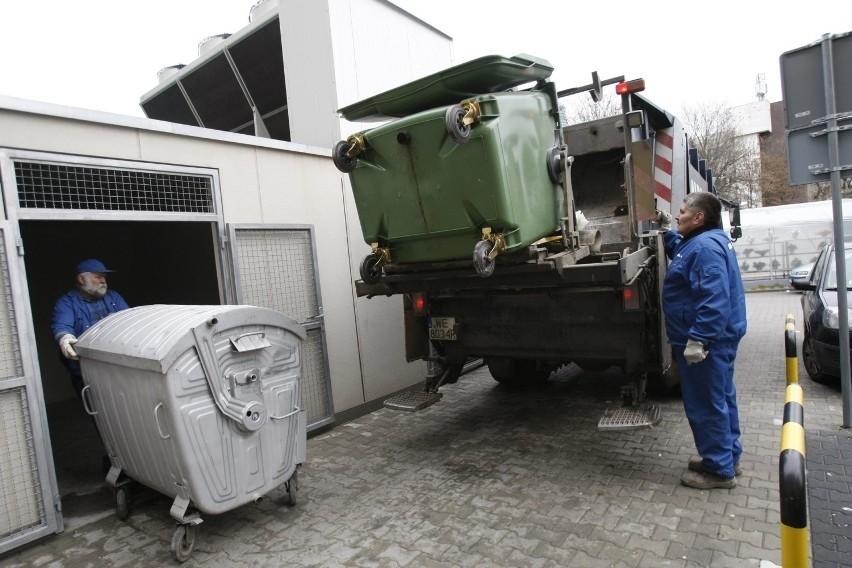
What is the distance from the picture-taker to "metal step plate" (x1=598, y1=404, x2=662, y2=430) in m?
3.71

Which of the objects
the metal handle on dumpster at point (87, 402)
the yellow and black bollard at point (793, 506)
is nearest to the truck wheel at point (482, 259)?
the yellow and black bollard at point (793, 506)

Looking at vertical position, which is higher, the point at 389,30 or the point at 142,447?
the point at 389,30

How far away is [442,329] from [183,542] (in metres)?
2.71

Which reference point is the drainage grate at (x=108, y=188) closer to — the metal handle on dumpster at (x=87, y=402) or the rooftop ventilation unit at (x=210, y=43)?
the metal handle on dumpster at (x=87, y=402)

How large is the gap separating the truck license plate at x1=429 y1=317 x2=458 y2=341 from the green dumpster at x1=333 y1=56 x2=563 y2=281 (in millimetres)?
1189

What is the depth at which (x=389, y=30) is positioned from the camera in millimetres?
6855

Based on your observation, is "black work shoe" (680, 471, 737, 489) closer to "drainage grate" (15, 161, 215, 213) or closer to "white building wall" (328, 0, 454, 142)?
"drainage grate" (15, 161, 215, 213)

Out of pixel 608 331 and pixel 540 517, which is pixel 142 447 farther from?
pixel 608 331

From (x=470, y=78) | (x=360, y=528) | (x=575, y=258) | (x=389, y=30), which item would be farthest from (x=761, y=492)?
(x=389, y=30)

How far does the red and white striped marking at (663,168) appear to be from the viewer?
16.3 feet

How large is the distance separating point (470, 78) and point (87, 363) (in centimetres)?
336

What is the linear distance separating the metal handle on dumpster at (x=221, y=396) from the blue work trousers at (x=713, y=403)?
9.50 ft

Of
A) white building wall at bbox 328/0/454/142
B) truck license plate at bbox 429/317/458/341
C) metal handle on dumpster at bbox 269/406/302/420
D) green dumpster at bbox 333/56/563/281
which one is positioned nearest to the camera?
green dumpster at bbox 333/56/563/281

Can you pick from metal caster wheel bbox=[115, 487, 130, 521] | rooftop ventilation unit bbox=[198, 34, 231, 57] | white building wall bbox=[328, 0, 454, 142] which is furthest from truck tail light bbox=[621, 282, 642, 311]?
rooftop ventilation unit bbox=[198, 34, 231, 57]
